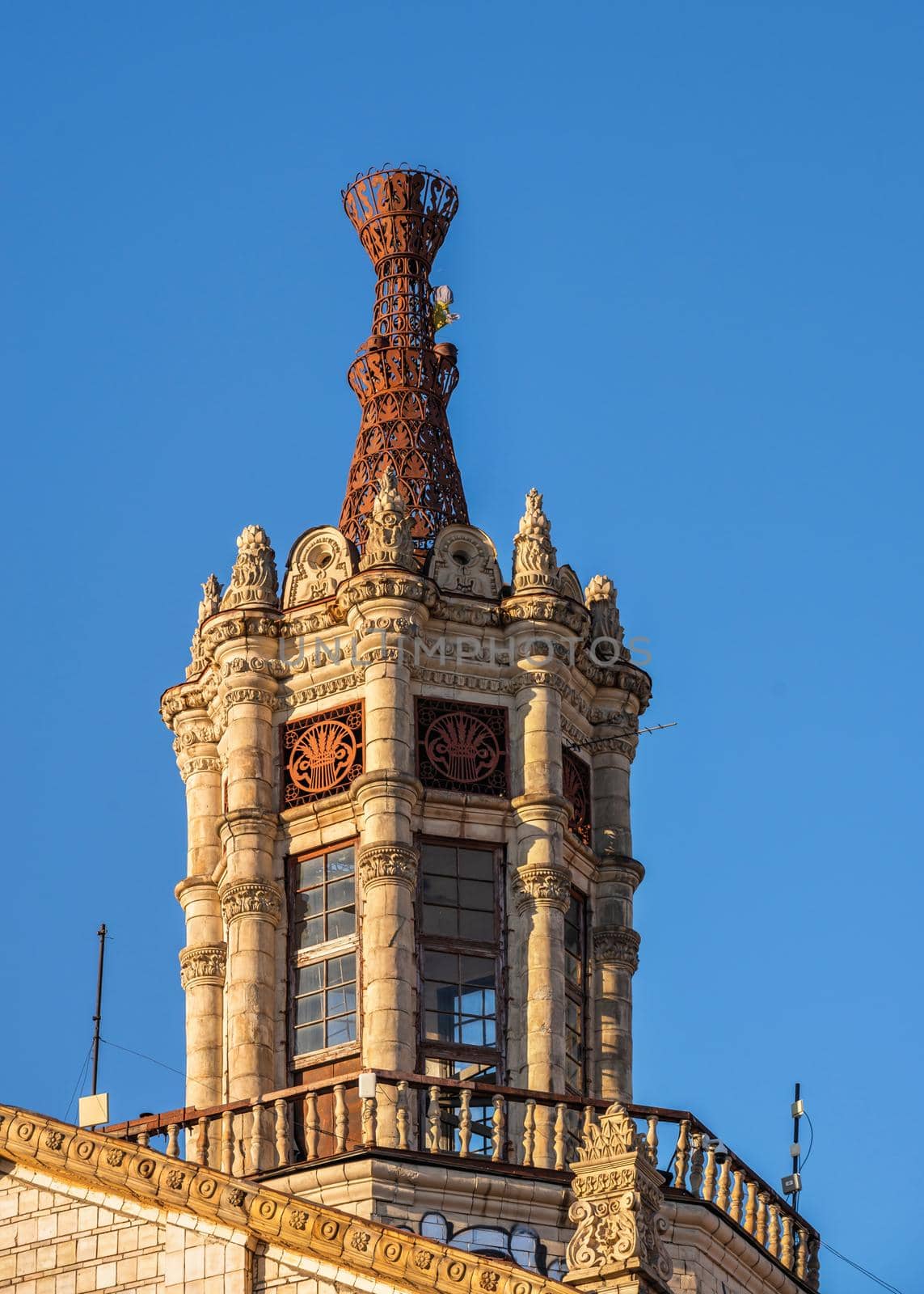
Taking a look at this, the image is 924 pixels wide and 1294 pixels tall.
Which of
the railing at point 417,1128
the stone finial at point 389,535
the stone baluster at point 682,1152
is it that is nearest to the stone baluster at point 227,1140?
the railing at point 417,1128

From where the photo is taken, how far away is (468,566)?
181 ft

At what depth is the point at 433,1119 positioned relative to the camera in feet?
159

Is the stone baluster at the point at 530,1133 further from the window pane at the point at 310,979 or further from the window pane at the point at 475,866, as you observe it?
the window pane at the point at 475,866

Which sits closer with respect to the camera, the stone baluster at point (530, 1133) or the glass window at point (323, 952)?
the stone baluster at point (530, 1133)

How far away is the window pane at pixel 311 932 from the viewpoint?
2072 inches

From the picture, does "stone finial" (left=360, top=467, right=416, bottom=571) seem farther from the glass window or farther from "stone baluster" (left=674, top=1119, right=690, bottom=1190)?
"stone baluster" (left=674, top=1119, right=690, bottom=1190)

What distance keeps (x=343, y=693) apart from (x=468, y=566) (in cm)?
260

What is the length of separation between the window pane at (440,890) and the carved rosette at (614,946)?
256 centimetres

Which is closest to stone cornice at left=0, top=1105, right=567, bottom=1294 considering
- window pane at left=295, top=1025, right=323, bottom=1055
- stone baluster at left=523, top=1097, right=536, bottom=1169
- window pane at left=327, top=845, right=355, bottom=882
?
stone baluster at left=523, top=1097, right=536, bottom=1169

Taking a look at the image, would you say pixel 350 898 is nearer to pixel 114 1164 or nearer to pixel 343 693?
pixel 343 693

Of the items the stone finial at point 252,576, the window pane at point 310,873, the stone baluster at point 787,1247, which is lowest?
the stone baluster at point 787,1247

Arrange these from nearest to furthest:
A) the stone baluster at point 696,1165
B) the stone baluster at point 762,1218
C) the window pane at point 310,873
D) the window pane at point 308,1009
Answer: the stone baluster at point 696,1165
the stone baluster at point 762,1218
the window pane at point 308,1009
the window pane at point 310,873

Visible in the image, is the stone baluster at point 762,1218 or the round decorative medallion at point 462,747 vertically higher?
the round decorative medallion at point 462,747

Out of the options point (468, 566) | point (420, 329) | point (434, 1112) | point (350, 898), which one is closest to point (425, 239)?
point (420, 329)
